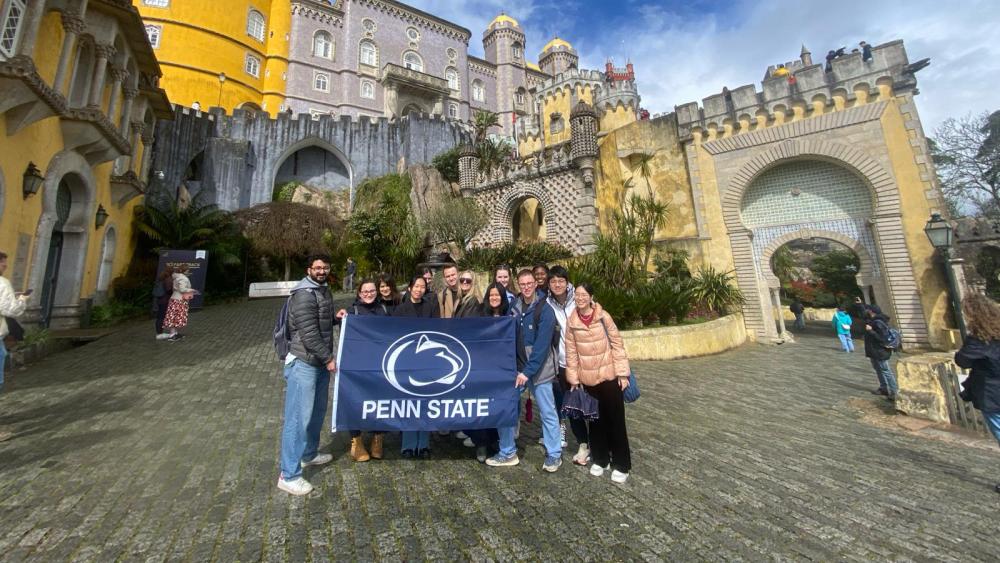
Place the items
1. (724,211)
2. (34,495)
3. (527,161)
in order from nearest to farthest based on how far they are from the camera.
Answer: (34,495)
(724,211)
(527,161)

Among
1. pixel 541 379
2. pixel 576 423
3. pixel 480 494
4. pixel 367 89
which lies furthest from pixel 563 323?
pixel 367 89

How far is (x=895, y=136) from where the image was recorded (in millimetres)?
9664

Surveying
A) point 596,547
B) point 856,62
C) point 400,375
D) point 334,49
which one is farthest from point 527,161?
point 334,49

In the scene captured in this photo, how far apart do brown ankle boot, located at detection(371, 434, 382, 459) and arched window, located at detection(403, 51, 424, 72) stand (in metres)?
38.6

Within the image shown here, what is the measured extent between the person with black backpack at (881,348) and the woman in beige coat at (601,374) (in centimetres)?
491

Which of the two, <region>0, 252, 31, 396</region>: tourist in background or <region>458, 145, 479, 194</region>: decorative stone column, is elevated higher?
<region>458, 145, 479, 194</region>: decorative stone column

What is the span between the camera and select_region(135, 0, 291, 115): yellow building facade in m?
26.9

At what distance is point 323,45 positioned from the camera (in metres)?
32.7

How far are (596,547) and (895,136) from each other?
1325 cm

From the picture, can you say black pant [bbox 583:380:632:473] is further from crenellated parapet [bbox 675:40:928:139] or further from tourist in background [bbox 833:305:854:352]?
crenellated parapet [bbox 675:40:928:139]

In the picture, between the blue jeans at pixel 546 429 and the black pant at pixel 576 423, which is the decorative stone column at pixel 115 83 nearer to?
the blue jeans at pixel 546 429

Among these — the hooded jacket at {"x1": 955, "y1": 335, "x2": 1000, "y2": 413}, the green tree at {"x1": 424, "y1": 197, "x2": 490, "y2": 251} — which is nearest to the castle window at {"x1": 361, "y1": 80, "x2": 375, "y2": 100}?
the green tree at {"x1": 424, "y1": 197, "x2": 490, "y2": 251}

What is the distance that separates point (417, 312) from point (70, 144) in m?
11.7

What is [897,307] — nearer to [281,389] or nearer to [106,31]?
[281,389]
